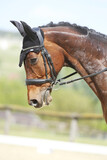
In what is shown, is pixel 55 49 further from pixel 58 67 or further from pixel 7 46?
pixel 7 46

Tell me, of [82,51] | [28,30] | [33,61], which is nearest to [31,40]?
[28,30]

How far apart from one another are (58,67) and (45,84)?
9.0 inches

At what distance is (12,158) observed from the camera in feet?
23.5

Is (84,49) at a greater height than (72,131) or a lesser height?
greater

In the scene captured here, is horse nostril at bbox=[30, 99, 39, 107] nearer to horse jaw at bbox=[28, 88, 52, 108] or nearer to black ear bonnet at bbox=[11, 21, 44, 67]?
horse jaw at bbox=[28, 88, 52, 108]

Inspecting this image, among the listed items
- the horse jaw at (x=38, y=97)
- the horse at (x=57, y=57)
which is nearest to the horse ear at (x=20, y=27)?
the horse at (x=57, y=57)

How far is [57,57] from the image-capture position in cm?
344

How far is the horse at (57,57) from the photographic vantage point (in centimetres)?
338

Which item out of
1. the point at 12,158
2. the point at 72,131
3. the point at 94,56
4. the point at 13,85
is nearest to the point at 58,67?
the point at 94,56

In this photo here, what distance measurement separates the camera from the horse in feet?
11.1

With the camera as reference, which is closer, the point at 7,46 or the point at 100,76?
the point at 100,76

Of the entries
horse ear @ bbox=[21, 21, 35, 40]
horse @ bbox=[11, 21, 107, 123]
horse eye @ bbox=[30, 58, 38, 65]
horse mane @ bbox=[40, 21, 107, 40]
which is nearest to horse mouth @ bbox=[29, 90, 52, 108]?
horse @ bbox=[11, 21, 107, 123]

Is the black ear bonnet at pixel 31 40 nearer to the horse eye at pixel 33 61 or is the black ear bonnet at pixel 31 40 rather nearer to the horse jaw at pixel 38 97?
the horse eye at pixel 33 61

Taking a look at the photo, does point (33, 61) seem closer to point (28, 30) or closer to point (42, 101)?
point (28, 30)
